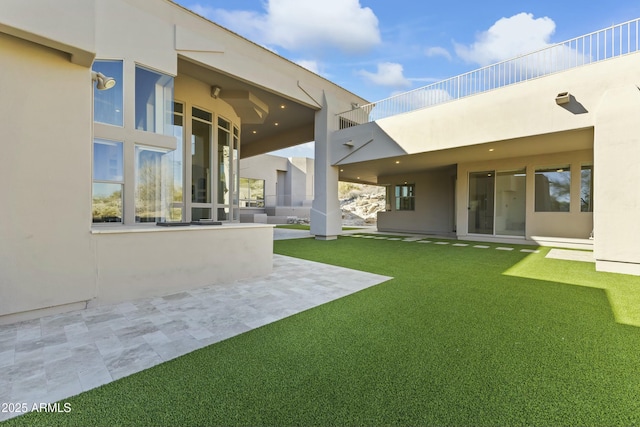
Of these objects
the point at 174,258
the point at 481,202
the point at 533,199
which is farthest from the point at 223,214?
the point at 533,199

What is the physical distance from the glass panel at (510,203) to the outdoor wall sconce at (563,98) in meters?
4.16

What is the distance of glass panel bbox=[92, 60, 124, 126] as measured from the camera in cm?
507

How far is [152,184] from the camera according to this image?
20.0 feet

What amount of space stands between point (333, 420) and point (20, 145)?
4051mm

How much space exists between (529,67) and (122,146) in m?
9.48

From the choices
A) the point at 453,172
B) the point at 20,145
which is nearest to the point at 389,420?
the point at 20,145

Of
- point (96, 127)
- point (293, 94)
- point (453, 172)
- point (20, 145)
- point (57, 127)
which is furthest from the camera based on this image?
point (453, 172)

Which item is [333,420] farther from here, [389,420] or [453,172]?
[453,172]

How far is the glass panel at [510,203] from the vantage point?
970cm

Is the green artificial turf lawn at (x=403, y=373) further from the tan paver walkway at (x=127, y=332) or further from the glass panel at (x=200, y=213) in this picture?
the glass panel at (x=200, y=213)

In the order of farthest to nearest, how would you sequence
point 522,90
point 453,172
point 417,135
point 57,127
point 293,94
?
point 453,172
point 293,94
point 417,135
point 522,90
point 57,127

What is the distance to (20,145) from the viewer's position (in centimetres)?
295

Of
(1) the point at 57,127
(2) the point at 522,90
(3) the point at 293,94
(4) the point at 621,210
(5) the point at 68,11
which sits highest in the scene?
(3) the point at 293,94

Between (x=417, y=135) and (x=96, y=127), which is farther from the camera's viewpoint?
(x=417, y=135)
